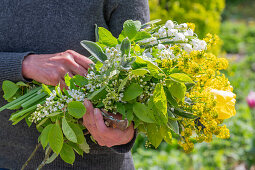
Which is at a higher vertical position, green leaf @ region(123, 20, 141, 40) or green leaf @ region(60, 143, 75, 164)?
green leaf @ region(123, 20, 141, 40)

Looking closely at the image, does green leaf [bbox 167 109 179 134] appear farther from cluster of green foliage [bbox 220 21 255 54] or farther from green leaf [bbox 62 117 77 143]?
cluster of green foliage [bbox 220 21 255 54]

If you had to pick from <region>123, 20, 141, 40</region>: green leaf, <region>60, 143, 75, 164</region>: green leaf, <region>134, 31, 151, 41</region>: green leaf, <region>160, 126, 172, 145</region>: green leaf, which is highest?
<region>123, 20, 141, 40</region>: green leaf

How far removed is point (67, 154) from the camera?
0.90m

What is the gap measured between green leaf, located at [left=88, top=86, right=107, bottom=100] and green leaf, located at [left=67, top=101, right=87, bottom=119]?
0.04 m

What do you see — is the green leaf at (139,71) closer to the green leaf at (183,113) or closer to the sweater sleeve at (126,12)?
the green leaf at (183,113)

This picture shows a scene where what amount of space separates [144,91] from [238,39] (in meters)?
6.50

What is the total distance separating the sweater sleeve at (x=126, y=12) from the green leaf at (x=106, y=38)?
0.23 metres

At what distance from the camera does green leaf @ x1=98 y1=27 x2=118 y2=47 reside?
0.85 meters

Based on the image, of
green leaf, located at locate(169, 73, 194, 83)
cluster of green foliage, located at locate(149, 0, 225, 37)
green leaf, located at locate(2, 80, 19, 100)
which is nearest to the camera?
green leaf, located at locate(169, 73, 194, 83)

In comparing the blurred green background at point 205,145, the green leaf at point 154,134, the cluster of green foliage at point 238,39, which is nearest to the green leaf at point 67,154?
the green leaf at point 154,134

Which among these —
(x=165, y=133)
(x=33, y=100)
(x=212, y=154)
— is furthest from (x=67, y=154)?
(x=212, y=154)

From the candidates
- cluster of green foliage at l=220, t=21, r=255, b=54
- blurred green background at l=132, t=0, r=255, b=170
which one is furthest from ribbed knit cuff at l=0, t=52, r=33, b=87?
cluster of green foliage at l=220, t=21, r=255, b=54

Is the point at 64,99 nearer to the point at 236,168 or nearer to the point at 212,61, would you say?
the point at 212,61

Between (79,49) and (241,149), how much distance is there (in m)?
2.26
